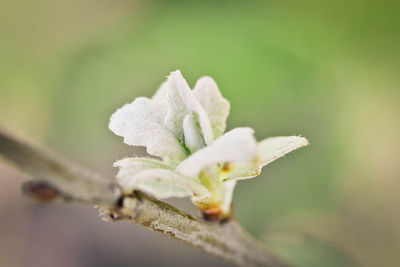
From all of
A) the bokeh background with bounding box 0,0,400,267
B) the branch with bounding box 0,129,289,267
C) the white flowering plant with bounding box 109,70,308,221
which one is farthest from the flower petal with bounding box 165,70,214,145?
the bokeh background with bounding box 0,0,400,267

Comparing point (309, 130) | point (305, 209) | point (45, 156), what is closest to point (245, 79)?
point (309, 130)

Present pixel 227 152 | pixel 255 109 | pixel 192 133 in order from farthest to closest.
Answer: pixel 255 109 → pixel 192 133 → pixel 227 152

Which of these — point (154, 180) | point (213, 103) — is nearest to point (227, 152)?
point (154, 180)

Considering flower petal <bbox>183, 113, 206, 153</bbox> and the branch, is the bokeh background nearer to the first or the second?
the branch

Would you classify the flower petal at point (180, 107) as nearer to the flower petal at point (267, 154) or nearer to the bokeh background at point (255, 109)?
the flower petal at point (267, 154)

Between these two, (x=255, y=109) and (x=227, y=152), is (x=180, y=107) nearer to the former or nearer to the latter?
(x=227, y=152)

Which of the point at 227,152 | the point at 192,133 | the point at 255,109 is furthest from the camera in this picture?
the point at 255,109

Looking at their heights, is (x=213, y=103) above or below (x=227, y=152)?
above

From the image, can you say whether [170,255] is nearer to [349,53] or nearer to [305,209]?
[305,209]
